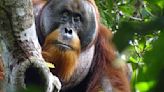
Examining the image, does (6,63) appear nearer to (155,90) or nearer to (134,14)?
(155,90)

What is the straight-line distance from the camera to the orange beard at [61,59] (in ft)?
7.68

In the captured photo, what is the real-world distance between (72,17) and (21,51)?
44.8 inches

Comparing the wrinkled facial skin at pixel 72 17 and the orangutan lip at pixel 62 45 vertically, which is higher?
the wrinkled facial skin at pixel 72 17

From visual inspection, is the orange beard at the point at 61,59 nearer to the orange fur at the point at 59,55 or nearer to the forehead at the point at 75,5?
the orange fur at the point at 59,55

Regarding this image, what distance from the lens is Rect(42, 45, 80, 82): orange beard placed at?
2340 millimetres

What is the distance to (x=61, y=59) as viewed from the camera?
2363 mm

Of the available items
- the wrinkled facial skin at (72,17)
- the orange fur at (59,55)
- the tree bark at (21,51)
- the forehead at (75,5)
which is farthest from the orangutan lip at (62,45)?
the tree bark at (21,51)

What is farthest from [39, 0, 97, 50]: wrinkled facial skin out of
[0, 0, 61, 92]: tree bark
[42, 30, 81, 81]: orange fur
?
[0, 0, 61, 92]: tree bark

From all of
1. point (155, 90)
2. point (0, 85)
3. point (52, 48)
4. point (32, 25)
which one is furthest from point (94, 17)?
point (155, 90)

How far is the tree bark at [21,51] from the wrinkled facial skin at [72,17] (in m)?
1.01

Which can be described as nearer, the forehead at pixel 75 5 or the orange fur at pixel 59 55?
the orange fur at pixel 59 55

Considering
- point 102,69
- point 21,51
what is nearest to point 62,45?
point 102,69

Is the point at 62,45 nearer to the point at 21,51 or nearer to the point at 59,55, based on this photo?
the point at 59,55

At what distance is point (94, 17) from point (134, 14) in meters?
0.42
